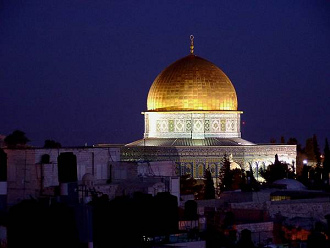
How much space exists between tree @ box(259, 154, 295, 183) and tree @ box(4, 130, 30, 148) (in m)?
10.9

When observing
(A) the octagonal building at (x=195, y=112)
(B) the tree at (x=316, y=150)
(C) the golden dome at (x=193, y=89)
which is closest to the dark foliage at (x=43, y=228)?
(A) the octagonal building at (x=195, y=112)

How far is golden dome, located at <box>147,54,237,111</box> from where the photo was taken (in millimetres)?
95500

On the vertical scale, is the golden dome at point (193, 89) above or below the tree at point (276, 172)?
above

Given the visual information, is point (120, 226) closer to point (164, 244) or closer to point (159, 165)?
point (164, 244)

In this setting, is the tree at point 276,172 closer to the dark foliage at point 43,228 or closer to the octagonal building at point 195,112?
the octagonal building at point 195,112

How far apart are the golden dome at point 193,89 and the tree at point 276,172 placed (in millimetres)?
4694

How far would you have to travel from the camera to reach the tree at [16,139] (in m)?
86.0

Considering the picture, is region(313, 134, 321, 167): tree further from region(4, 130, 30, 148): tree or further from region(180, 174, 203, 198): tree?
region(4, 130, 30, 148): tree

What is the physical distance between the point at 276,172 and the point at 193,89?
7.25 m

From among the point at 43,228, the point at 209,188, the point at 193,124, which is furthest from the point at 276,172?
the point at 43,228

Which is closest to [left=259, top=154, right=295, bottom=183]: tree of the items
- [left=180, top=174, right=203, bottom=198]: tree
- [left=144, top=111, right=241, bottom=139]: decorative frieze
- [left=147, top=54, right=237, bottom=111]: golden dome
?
[left=180, top=174, right=203, bottom=198]: tree

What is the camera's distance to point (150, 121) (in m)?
96.4

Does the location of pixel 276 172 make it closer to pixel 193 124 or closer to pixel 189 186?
pixel 189 186

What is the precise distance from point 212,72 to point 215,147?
512 centimetres
